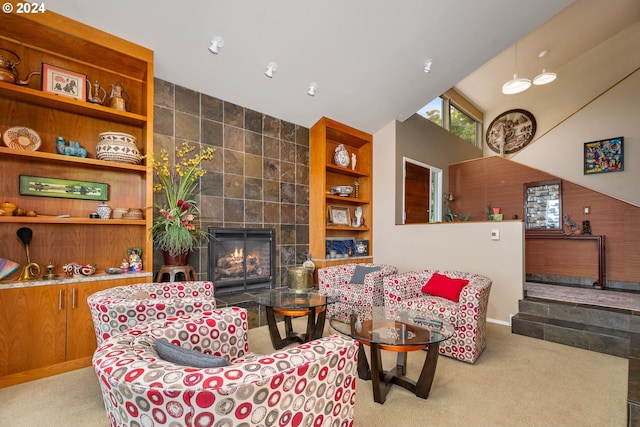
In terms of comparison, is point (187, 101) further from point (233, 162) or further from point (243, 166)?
point (243, 166)

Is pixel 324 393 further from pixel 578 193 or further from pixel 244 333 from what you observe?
pixel 578 193

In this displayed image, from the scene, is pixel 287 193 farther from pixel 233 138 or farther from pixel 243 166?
pixel 233 138

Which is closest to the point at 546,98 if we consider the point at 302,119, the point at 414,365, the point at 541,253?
the point at 541,253

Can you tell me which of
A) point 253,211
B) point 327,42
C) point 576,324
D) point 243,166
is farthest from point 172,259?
point 576,324

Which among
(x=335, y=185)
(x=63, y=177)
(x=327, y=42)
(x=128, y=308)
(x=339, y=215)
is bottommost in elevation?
(x=128, y=308)

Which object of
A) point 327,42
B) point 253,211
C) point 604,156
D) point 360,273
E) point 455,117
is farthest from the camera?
point 455,117

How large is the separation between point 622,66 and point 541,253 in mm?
3772

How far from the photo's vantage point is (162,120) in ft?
11.4

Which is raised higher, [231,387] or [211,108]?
[211,108]

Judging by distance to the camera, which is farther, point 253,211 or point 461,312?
point 253,211

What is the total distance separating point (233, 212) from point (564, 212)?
5468 millimetres

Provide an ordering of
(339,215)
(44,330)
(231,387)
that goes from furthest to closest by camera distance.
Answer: (339,215) < (44,330) < (231,387)

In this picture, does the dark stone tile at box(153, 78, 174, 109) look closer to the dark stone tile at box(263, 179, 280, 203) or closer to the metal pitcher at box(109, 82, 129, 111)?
the metal pitcher at box(109, 82, 129, 111)

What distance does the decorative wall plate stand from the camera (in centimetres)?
680
